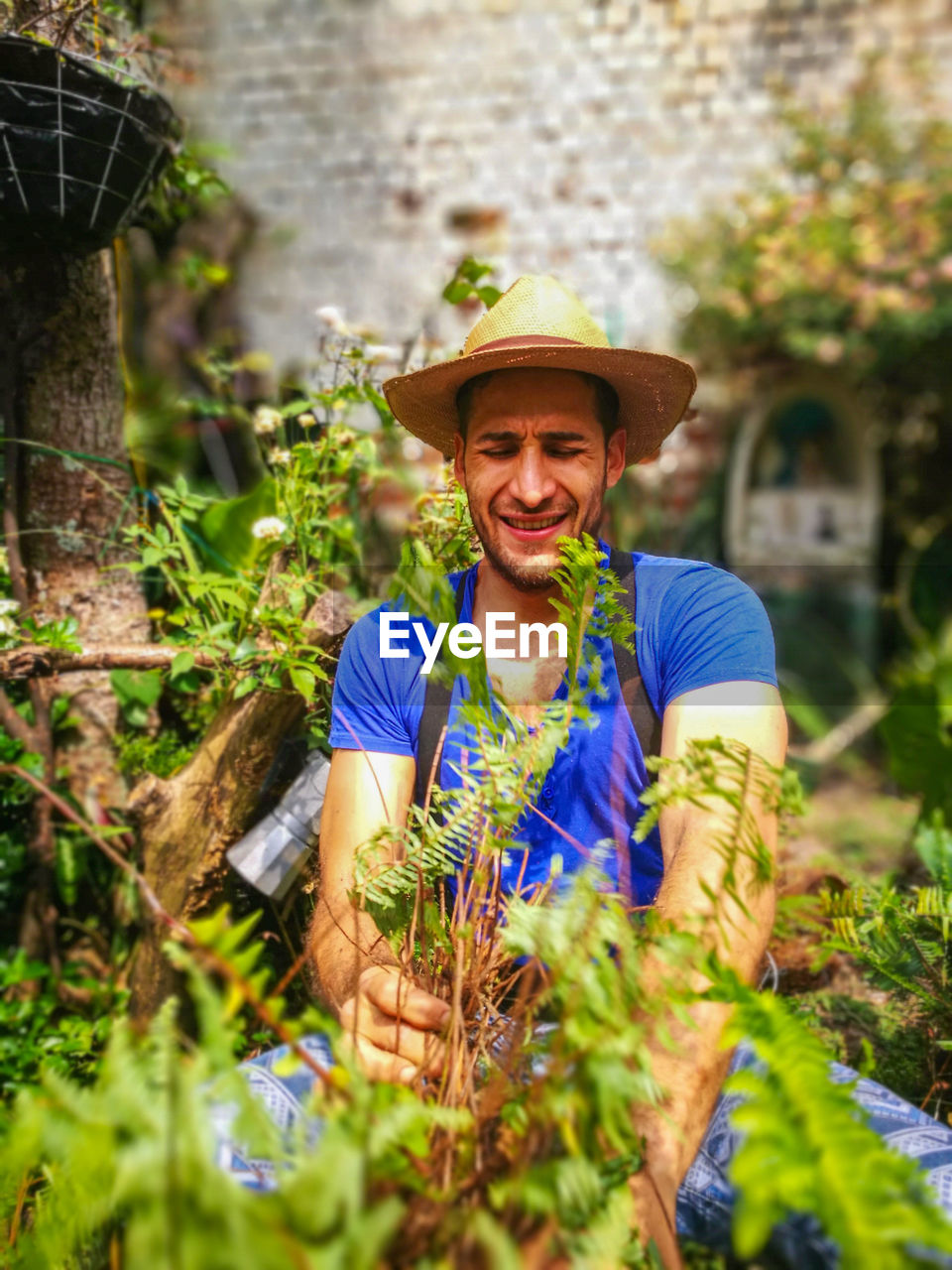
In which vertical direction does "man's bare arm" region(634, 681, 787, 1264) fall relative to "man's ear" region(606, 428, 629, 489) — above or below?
below

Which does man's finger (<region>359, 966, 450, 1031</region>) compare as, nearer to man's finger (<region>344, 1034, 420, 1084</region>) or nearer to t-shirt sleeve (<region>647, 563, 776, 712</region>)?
man's finger (<region>344, 1034, 420, 1084</region>)

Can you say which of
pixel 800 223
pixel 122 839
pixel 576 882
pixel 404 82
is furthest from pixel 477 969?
pixel 404 82

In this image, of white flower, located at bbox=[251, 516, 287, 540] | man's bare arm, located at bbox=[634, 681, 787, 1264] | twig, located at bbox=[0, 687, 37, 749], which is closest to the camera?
man's bare arm, located at bbox=[634, 681, 787, 1264]

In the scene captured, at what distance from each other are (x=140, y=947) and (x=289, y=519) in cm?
108

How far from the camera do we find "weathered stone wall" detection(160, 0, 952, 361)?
6152mm

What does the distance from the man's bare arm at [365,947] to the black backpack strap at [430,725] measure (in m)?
0.03

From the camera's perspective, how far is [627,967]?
0.88m

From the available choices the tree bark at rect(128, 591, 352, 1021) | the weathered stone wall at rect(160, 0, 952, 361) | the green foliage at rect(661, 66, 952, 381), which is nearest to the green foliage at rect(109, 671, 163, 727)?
the tree bark at rect(128, 591, 352, 1021)

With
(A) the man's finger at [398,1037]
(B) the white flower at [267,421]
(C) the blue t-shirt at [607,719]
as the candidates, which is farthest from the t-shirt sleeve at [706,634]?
(B) the white flower at [267,421]

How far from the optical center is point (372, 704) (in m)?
1.75

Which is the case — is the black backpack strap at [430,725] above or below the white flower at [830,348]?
below

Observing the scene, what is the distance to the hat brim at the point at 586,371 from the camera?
1.78m

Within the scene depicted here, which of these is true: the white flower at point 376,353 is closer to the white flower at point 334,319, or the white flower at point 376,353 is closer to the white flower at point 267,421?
the white flower at point 334,319

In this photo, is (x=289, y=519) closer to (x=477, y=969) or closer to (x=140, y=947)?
(x=140, y=947)
